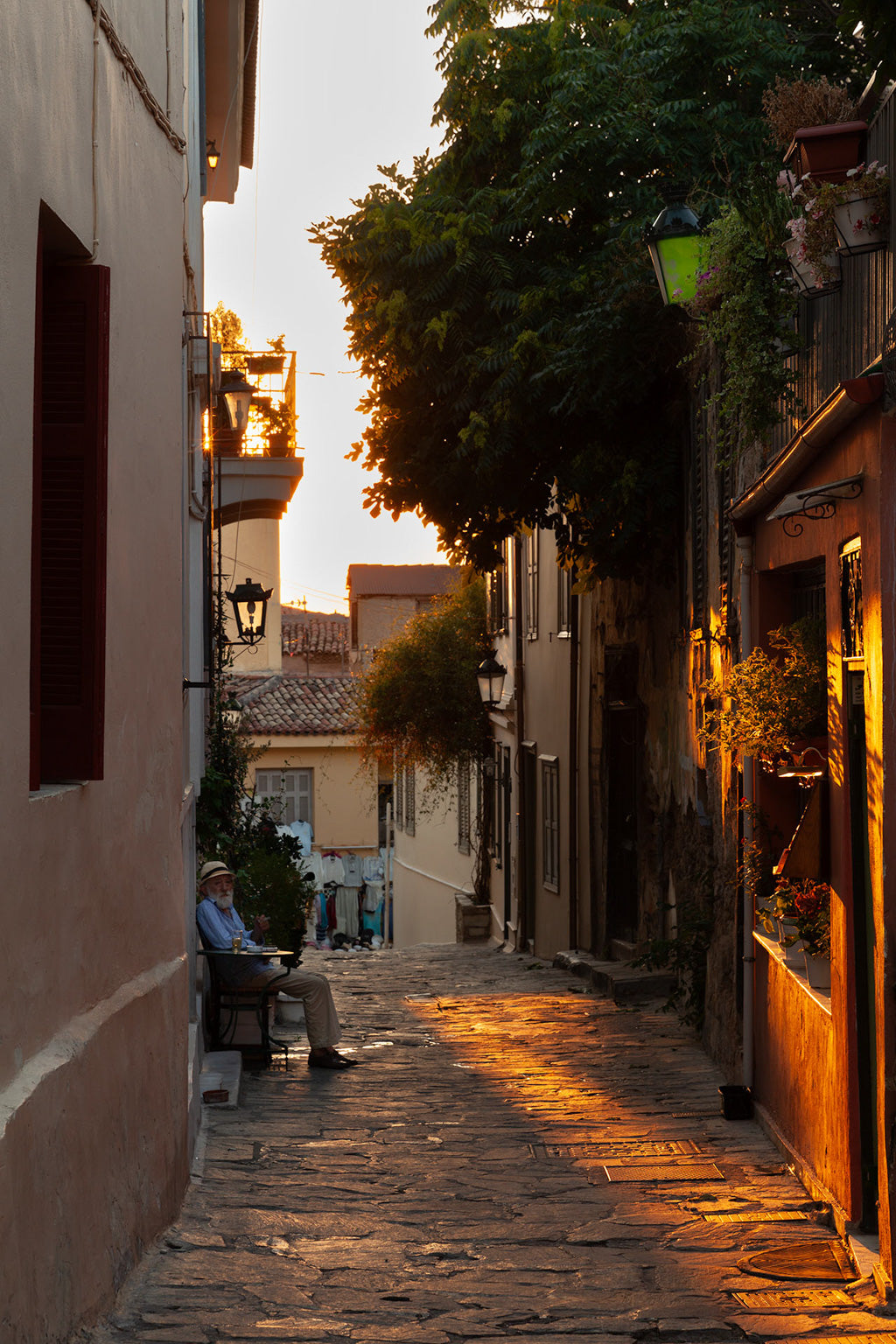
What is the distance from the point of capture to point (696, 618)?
10742mm

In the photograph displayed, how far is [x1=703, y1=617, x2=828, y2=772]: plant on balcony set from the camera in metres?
6.90

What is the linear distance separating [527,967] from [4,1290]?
537 inches

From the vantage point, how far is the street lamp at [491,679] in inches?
832

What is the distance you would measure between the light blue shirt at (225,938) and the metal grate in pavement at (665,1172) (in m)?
3.46

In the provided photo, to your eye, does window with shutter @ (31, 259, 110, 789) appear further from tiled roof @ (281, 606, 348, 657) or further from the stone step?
tiled roof @ (281, 606, 348, 657)

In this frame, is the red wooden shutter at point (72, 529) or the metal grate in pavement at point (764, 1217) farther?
the metal grate in pavement at point (764, 1217)

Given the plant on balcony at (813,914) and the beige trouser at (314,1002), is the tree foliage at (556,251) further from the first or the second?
the plant on balcony at (813,914)

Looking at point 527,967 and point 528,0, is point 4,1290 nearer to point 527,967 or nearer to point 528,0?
point 528,0

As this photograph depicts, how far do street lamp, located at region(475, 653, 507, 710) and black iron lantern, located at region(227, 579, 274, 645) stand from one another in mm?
7701

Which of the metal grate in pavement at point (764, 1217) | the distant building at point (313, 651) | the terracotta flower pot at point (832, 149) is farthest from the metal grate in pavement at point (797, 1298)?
the distant building at point (313, 651)

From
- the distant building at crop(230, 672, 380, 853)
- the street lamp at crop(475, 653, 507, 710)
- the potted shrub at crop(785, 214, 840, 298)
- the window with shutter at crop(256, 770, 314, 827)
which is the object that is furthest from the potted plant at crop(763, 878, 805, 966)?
the window with shutter at crop(256, 770, 314, 827)

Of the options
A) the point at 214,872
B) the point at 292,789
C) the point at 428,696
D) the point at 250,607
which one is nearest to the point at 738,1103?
the point at 214,872

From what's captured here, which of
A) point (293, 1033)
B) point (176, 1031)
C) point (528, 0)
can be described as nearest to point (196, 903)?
point (293, 1033)

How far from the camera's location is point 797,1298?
5.31 metres
